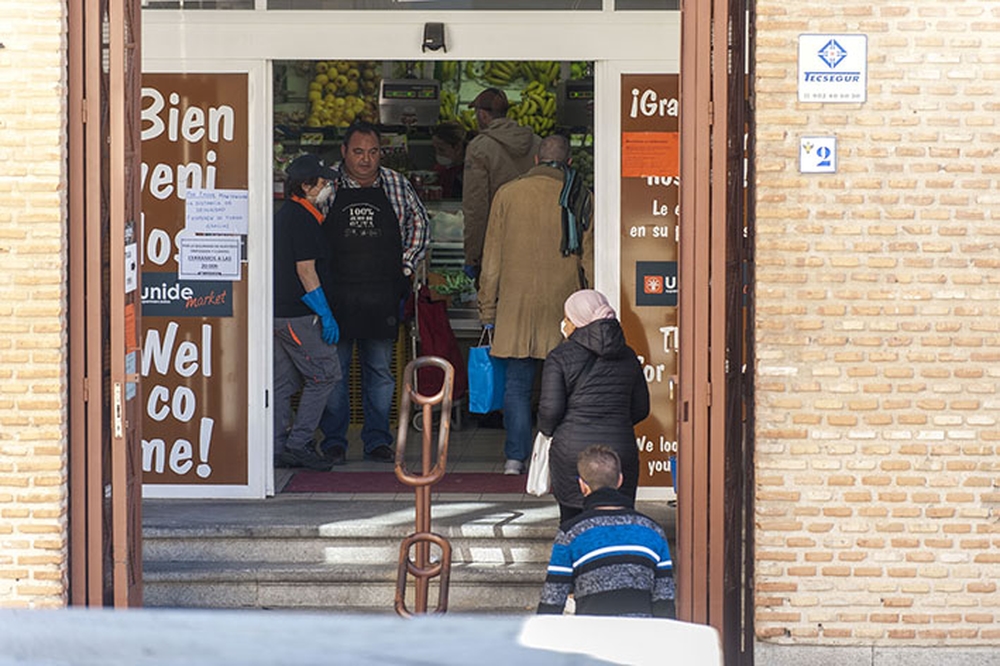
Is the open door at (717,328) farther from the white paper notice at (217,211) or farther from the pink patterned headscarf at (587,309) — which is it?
the white paper notice at (217,211)

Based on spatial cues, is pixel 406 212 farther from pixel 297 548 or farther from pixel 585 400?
pixel 585 400

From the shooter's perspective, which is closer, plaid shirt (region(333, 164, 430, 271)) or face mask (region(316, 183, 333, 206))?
face mask (region(316, 183, 333, 206))

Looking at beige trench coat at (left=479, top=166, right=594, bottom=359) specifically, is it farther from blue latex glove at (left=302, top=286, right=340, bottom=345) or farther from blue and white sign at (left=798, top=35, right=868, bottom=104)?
blue and white sign at (left=798, top=35, right=868, bottom=104)

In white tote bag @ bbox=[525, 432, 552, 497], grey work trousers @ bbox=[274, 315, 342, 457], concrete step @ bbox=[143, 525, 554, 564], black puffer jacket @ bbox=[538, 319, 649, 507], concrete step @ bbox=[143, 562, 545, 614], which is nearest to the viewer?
black puffer jacket @ bbox=[538, 319, 649, 507]

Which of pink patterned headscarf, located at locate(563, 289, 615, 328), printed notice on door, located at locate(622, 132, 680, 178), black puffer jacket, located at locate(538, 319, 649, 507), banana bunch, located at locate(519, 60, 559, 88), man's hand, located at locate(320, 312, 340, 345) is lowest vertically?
black puffer jacket, located at locate(538, 319, 649, 507)

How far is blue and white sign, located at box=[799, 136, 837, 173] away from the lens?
25.0ft

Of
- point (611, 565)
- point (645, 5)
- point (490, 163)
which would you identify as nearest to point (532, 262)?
point (490, 163)

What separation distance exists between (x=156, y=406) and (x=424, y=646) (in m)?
6.55

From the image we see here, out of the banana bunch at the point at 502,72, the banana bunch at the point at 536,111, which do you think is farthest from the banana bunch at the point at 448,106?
the banana bunch at the point at 536,111

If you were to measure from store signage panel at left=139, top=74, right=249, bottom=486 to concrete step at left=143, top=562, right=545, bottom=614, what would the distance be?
105 centimetres

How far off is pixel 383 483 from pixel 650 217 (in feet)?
7.10

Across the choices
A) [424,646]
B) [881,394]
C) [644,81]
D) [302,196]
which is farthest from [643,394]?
[424,646]

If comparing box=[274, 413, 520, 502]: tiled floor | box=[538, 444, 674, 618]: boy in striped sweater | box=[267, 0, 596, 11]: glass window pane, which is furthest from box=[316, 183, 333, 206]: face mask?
box=[538, 444, 674, 618]: boy in striped sweater

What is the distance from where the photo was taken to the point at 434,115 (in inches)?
504
